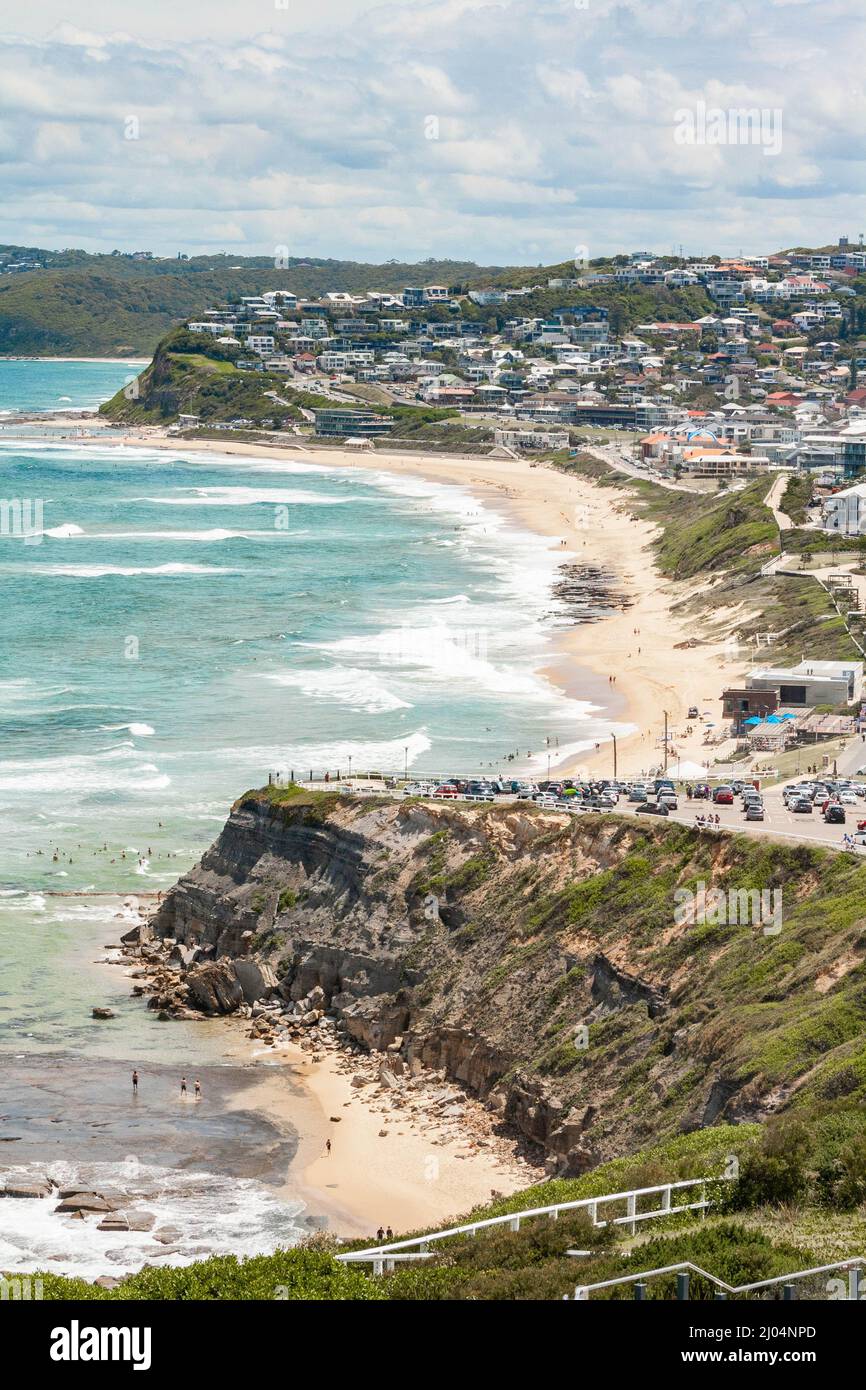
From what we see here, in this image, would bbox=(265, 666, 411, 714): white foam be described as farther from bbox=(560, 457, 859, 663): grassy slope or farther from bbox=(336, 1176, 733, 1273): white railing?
bbox=(336, 1176, 733, 1273): white railing

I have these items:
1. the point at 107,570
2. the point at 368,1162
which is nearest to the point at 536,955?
the point at 368,1162

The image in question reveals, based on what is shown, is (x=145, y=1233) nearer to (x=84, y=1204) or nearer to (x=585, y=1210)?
(x=84, y=1204)

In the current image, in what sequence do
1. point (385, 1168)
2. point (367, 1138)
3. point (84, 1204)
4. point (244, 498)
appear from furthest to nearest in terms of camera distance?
point (244, 498), point (367, 1138), point (385, 1168), point (84, 1204)

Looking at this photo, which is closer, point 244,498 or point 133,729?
point 133,729

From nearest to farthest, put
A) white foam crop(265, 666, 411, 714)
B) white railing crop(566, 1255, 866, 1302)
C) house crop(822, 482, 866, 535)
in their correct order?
1. white railing crop(566, 1255, 866, 1302)
2. white foam crop(265, 666, 411, 714)
3. house crop(822, 482, 866, 535)

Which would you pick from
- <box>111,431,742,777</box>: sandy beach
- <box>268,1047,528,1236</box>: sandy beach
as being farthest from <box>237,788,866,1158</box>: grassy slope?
<box>111,431,742,777</box>: sandy beach
